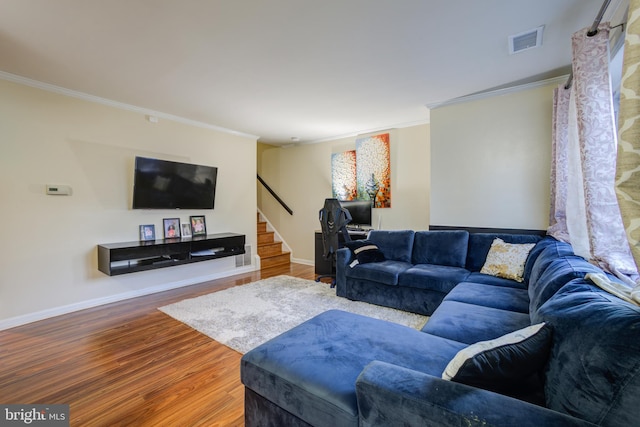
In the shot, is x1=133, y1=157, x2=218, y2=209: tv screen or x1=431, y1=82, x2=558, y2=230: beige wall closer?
x1=431, y1=82, x2=558, y2=230: beige wall

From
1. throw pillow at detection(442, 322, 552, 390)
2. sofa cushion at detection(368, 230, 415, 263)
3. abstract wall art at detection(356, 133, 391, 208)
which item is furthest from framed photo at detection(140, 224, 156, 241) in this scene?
throw pillow at detection(442, 322, 552, 390)

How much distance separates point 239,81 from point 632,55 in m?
2.98

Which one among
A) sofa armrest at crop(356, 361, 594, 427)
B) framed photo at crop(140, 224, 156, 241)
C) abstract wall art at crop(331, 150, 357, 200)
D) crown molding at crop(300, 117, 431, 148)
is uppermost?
crown molding at crop(300, 117, 431, 148)

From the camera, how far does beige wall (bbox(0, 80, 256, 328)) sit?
2.97 meters

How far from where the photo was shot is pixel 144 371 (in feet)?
6.96

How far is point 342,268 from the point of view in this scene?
3.67m

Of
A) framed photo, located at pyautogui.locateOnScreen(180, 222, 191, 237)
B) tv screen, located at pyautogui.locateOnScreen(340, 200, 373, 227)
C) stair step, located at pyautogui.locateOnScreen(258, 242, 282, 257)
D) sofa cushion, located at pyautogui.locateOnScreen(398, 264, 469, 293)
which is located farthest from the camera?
stair step, located at pyautogui.locateOnScreen(258, 242, 282, 257)

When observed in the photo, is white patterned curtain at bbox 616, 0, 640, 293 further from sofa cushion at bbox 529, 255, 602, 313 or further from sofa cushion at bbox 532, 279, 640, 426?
sofa cushion at bbox 529, 255, 602, 313

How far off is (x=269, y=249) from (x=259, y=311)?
2.81 metres

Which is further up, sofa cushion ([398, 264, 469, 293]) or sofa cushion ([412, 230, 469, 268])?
sofa cushion ([412, 230, 469, 268])

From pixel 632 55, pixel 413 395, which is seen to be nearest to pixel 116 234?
pixel 413 395

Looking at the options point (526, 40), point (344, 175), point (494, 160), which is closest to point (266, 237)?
point (344, 175)

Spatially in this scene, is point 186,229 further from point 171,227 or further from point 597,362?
point 597,362

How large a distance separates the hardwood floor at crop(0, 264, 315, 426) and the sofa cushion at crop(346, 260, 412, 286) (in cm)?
166
